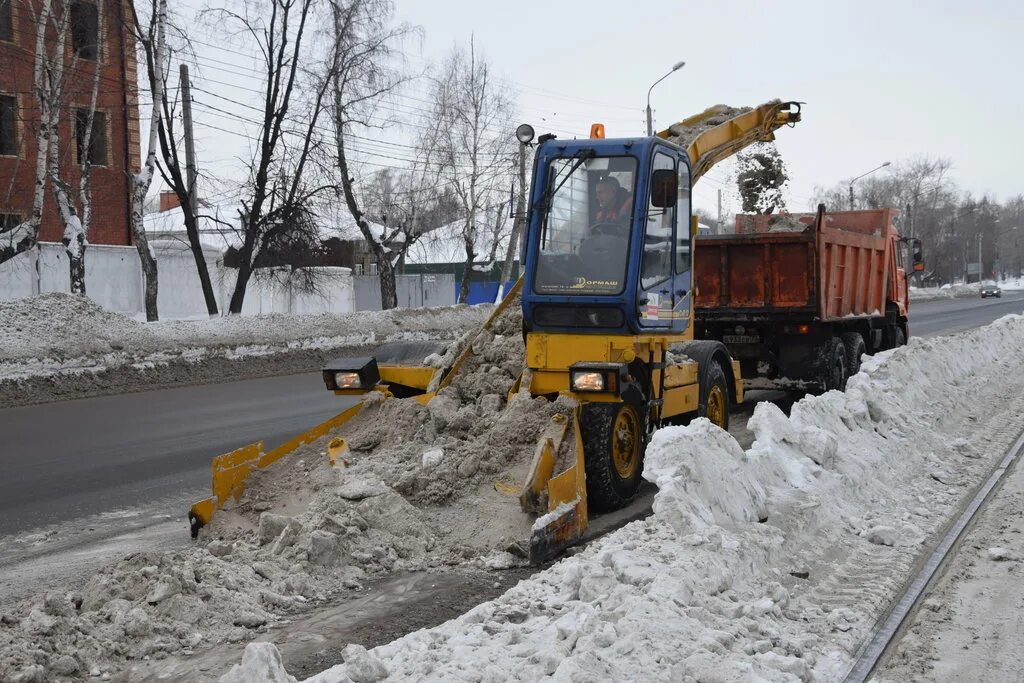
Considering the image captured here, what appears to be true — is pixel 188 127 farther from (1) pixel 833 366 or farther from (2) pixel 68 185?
→ (1) pixel 833 366

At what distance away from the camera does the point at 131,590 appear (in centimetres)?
528

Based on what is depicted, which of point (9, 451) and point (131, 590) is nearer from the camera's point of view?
point (131, 590)

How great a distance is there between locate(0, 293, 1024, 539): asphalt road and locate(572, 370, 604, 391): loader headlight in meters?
3.22

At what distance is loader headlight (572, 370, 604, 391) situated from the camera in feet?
23.8

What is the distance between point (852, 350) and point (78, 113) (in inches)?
723

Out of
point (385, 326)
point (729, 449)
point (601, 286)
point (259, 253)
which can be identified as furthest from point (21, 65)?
point (729, 449)

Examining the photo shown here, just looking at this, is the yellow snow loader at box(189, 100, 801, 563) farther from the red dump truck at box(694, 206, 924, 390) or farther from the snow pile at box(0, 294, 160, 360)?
the snow pile at box(0, 294, 160, 360)

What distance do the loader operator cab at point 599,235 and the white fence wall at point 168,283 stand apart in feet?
55.5

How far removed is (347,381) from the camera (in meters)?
8.46

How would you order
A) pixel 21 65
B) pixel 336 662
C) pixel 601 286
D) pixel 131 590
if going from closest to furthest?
1. pixel 336 662
2. pixel 131 590
3. pixel 601 286
4. pixel 21 65

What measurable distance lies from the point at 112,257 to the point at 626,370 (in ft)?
74.1

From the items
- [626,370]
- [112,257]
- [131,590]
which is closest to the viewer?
[131,590]

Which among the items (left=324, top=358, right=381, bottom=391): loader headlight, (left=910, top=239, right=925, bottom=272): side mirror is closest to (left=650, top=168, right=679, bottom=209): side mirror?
(left=324, top=358, right=381, bottom=391): loader headlight

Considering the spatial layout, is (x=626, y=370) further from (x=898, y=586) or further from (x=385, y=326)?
(x=385, y=326)
